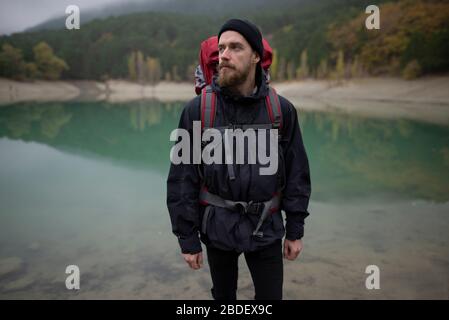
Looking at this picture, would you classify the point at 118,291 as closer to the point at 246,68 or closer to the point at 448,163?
the point at 246,68

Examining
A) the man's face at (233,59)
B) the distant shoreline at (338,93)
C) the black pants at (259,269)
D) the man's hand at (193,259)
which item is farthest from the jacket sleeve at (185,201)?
the distant shoreline at (338,93)

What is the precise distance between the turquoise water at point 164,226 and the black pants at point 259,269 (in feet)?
5.32

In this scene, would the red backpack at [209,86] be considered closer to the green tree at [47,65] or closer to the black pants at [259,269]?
the black pants at [259,269]

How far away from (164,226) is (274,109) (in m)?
4.82

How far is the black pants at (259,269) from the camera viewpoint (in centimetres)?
287

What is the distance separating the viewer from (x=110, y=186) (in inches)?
421

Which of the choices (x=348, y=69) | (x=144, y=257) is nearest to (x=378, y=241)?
(x=144, y=257)

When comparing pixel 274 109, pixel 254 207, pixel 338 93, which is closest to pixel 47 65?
pixel 338 93

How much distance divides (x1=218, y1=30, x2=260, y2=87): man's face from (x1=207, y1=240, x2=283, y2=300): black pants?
1253mm

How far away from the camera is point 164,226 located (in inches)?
277

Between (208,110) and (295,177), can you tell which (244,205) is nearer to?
(295,177)

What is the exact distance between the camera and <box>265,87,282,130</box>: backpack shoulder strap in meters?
2.73

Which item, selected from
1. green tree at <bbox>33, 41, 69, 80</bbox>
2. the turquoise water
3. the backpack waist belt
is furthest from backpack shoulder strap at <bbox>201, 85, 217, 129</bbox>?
green tree at <bbox>33, 41, 69, 80</bbox>

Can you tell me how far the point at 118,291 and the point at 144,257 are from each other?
1015mm
